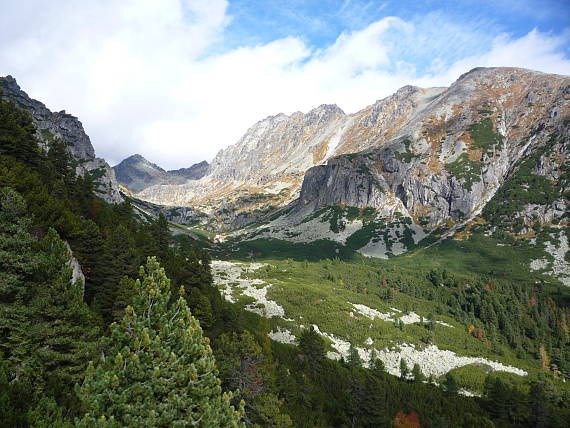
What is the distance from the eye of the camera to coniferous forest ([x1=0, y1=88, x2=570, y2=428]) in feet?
41.1

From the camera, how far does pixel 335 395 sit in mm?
48844

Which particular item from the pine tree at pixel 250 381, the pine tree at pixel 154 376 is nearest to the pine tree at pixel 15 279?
the pine tree at pixel 154 376

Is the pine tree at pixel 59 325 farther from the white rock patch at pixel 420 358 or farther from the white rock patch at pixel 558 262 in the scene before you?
the white rock patch at pixel 558 262

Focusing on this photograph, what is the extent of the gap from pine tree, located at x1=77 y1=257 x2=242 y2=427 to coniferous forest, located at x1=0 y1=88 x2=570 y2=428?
0.06m

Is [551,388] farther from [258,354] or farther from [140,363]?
[140,363]

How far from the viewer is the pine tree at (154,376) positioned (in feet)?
39.1

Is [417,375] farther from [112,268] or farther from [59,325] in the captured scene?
[59,325]

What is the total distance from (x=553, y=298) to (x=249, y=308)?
125091 millimetres

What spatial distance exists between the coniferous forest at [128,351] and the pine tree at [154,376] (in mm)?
58

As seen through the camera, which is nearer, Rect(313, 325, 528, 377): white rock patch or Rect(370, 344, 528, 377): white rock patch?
Rect(313, 325, 528, 377): white rock patch

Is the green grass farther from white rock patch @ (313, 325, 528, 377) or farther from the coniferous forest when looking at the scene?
the coniferous forest

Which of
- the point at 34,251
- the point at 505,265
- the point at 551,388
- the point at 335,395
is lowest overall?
the point at 551,388

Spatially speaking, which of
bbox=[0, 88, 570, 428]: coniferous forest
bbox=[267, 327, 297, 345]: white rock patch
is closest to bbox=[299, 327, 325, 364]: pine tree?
Answer: bbox=[0, 88, 570, 428]: coniferous forest

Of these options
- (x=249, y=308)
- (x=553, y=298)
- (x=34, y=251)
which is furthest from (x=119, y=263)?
(x=553, y=298)
